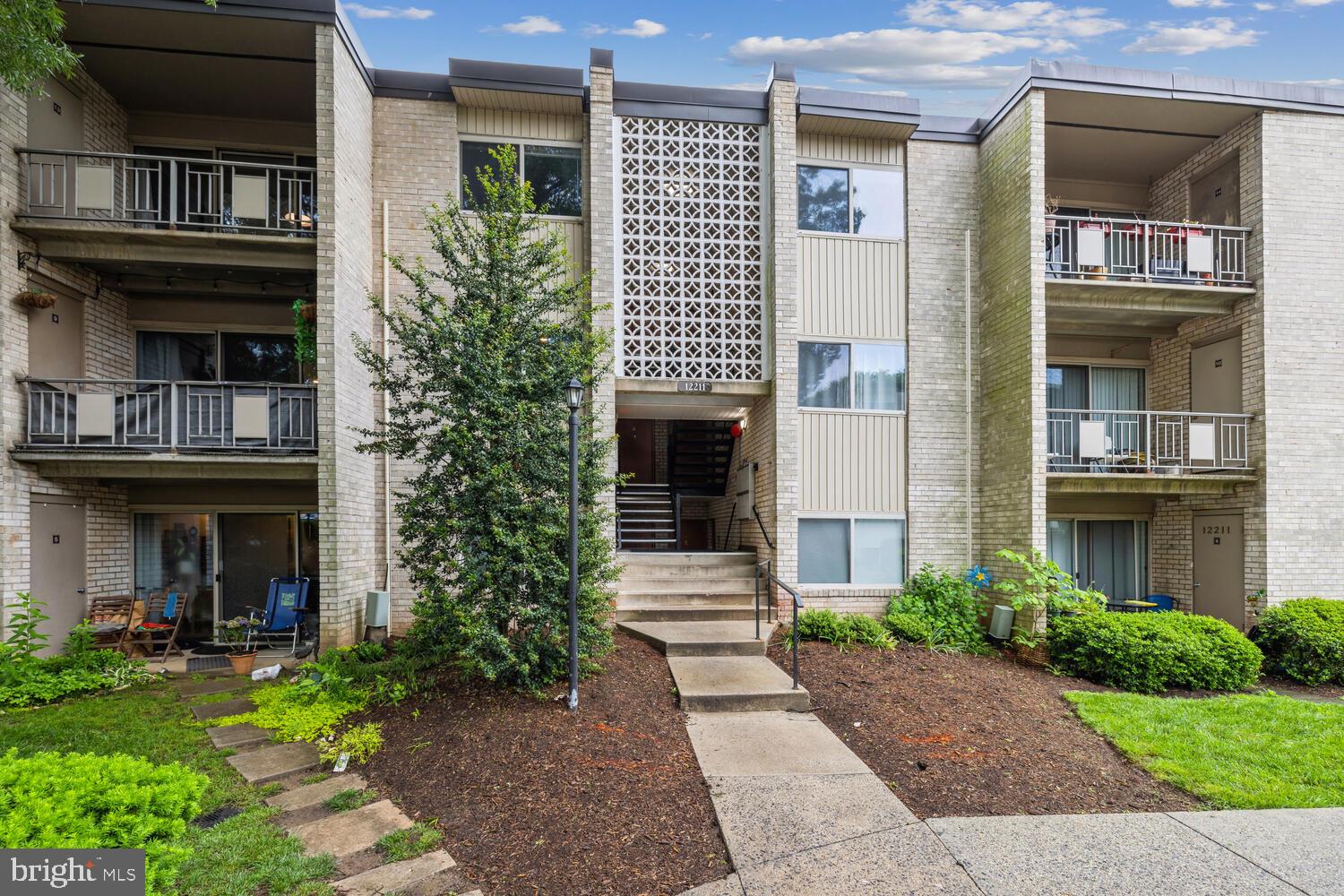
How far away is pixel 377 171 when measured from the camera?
30.3 ft

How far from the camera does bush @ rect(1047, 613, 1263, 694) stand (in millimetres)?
7520

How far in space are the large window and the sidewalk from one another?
7183 mm

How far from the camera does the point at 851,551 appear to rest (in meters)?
9.77

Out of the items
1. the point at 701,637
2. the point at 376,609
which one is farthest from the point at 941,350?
the point at 376,609

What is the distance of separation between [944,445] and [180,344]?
11924 mm

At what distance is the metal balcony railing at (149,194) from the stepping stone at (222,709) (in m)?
5.41

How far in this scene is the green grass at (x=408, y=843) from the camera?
3.92 meters

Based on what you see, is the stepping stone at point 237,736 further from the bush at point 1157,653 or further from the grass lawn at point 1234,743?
the bush at point 1157,653

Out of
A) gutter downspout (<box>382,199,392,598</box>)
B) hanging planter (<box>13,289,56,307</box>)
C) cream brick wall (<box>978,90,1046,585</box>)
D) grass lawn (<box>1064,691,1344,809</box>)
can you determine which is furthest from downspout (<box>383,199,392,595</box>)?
cream brick wall (<box>978,90,1046,585</box>)

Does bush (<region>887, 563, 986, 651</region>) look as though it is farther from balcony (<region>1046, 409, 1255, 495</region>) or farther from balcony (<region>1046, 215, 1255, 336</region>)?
balcony (<region>1046, 215, 1255, 336</region>)

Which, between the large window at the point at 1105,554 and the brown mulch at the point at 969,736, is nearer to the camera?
the brown mulch at the point at 969,736

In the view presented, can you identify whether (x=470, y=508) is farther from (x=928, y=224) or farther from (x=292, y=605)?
(x=928, y=224)

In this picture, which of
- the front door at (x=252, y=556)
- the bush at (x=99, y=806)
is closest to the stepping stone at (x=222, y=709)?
the bush at (x=99, y=806)

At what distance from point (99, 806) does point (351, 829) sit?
5.40 ft
